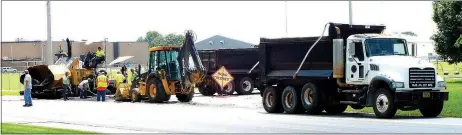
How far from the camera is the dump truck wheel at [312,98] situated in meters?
25.4

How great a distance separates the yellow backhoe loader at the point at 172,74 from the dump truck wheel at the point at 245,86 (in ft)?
25.7

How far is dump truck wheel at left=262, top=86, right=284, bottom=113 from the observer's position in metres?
27.1

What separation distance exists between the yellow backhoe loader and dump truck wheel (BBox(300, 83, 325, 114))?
30.3 ft

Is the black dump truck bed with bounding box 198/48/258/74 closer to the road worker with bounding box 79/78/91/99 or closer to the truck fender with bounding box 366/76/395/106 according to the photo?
the road worker with bounding box 79/78/91/99

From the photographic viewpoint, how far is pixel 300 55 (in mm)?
26297

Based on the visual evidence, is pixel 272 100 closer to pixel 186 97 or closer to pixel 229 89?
pixel 186 97

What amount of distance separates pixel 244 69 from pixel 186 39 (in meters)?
9.54

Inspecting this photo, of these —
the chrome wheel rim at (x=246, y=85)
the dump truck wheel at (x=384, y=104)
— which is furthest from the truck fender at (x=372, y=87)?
the chrome wheel rim at (x=246, y=85)

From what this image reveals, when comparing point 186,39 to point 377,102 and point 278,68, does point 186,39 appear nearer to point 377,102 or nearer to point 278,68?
point 278,68

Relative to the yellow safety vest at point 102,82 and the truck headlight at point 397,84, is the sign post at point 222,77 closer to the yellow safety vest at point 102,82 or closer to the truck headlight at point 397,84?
the yellow safety vest at point 102,82

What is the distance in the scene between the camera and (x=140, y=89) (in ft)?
119

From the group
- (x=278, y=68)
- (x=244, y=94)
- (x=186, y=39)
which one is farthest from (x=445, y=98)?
(x=244, y=94)

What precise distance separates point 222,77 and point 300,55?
1311 centimetres

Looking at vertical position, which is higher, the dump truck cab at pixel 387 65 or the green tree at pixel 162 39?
the green tree at pixel 162 39
